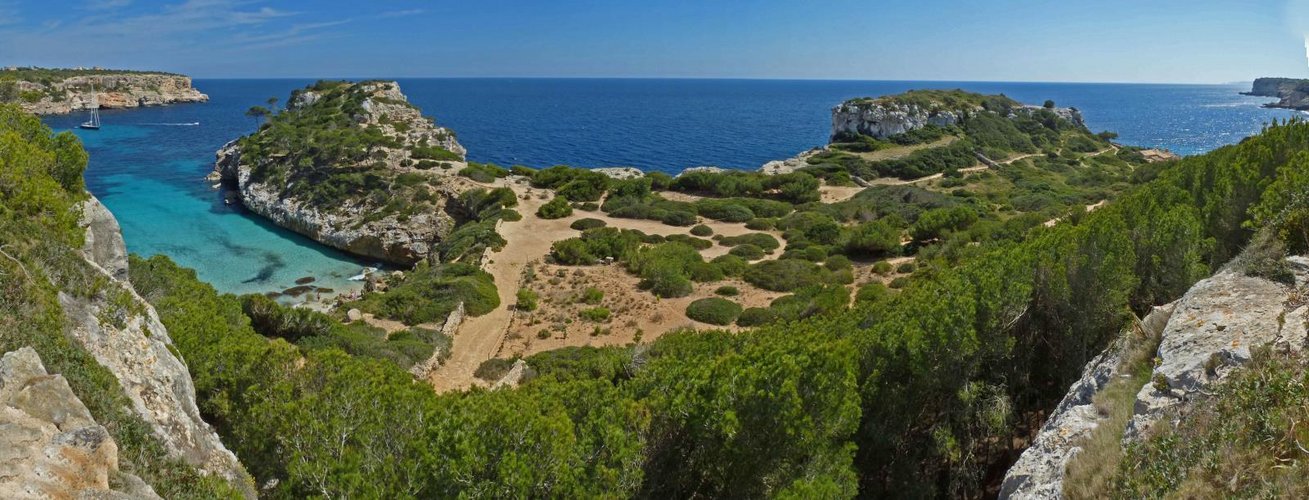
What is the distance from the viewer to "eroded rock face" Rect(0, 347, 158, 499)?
17.0ft

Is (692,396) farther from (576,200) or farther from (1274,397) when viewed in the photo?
(576,200)

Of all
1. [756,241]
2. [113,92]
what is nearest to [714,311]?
[756,241]

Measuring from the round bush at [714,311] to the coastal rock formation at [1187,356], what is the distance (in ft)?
56.4

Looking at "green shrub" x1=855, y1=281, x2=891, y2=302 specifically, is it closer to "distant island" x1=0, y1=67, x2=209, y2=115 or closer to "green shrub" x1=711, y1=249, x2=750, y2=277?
"green shrub" x1=711, y1=249, x2=750, y2=277

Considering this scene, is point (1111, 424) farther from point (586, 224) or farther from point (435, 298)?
point (586, 224)

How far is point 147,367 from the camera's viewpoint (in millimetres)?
9094

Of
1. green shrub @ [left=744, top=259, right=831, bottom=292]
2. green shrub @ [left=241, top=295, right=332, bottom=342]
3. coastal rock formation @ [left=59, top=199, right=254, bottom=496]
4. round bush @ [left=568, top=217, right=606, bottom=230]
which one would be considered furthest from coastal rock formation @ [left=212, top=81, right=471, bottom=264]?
coastal rock formation @ [left=59, top=199, right=254, bottom=496]

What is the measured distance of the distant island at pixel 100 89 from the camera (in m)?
118

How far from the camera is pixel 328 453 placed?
8094 mm

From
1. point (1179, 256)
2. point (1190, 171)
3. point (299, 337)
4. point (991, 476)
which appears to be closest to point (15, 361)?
point (991, 476)

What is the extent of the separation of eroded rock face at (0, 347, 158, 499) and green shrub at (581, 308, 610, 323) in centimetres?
2052

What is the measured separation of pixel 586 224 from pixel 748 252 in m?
11.0

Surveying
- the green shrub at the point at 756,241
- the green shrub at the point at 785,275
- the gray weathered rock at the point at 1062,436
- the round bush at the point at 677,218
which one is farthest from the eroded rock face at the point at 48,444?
the round bush at the point at 677,218

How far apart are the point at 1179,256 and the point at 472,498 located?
13.5 meters
